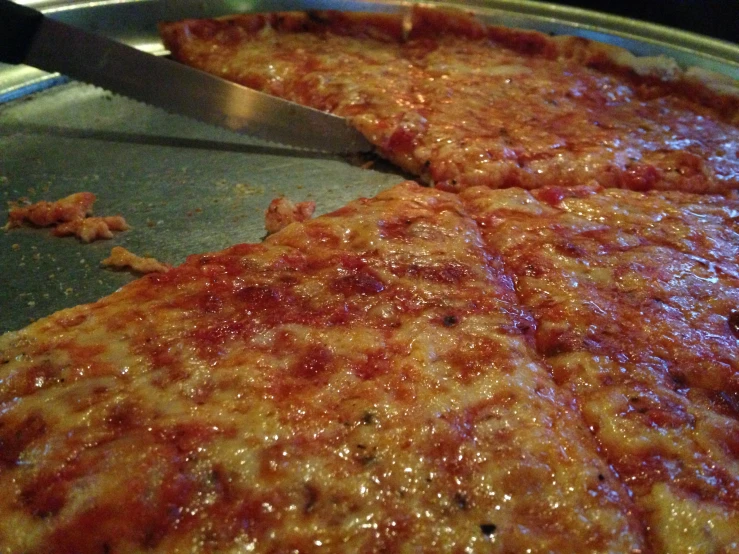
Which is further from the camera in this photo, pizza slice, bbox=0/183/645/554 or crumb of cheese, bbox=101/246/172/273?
crumb of cheese, bbox=101/246/172/273

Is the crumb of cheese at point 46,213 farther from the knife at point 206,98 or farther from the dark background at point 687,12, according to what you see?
the dark background at point 687,12

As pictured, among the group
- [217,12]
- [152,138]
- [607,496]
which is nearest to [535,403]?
[607,496]

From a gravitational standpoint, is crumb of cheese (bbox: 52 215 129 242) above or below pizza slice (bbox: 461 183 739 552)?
below

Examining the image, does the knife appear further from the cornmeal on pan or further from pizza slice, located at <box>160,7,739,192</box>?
the cornmeal on pan

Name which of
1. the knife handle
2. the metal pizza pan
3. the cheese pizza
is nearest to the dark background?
the metal pizza pan

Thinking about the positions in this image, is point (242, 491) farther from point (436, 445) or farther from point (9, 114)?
point (9, 114)

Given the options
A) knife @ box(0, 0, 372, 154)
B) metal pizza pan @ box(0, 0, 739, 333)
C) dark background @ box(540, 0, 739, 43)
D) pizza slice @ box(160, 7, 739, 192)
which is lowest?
metal pizza pan @ box(0, 0, 739, 333)

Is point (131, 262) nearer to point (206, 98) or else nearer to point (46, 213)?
point (46, 213)
